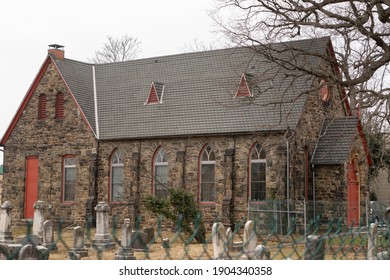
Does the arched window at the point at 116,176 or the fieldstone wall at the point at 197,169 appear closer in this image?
the fieldstone wall at the point at 197,169

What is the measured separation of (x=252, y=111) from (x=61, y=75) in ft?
33.4

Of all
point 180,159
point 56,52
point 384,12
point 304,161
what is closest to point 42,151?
point 56,52

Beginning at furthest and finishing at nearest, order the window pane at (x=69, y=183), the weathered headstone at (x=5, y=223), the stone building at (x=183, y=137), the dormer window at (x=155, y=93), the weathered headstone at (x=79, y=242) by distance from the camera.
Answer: the window pane at (x=69, y=183) < the dormer window at (x=155, y=93) < the stone building at (x=183, y=137) < the weathered headstone at (x=5, y=223) < the weathered headstone at (x=79, y=242)

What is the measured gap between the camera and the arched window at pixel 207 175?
27.7 metres

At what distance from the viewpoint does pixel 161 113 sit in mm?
30203

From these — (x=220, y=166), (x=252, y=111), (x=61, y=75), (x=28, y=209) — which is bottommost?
(x=28, y=209)

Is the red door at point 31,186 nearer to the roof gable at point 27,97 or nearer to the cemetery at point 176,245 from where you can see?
the roof gable at point 27,97

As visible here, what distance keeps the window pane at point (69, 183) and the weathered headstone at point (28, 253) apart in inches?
1009

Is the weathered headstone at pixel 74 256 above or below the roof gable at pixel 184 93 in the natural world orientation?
below

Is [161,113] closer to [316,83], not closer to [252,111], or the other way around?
[252,111]

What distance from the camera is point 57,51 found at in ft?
110

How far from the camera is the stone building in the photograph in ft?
86.4

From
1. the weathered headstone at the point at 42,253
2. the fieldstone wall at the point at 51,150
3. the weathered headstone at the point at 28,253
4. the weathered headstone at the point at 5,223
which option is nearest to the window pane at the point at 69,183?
the fieldstone wall at the point at 51,150

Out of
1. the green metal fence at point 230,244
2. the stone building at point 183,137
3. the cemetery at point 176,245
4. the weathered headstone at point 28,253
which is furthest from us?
the stone building at point 183,137
